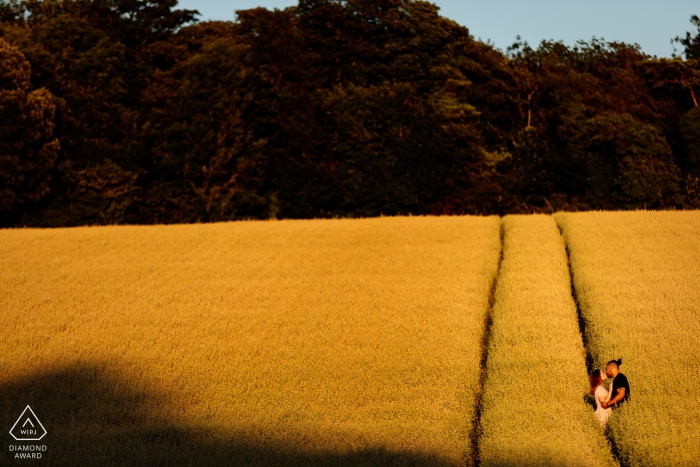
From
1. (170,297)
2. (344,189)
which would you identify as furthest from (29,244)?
(344,189)

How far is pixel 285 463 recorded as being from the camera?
9.84 metres

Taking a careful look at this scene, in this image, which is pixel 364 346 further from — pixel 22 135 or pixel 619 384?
pixel 22 135

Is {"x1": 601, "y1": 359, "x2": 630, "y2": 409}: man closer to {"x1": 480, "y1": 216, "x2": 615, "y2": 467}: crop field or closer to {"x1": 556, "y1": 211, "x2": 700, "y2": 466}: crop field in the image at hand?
{"x1": 556, "y1": 211, "x2": 700, "y2": 466}: crop field

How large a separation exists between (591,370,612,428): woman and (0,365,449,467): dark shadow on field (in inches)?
91.4

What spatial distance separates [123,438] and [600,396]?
6.08 m

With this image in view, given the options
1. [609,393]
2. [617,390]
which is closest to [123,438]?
[609,393]

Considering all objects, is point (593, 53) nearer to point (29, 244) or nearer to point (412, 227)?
point (412, 227)

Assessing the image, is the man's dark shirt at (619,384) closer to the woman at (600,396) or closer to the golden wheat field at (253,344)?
the woman at (600,396)

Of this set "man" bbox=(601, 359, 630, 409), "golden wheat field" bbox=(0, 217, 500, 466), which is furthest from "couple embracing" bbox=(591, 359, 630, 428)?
"golden wheat field" bbox=(0, 217, 500, 466)

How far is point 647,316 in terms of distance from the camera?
14617 millimetres

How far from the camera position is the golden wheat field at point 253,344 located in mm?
10648

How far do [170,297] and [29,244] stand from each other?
8.50m

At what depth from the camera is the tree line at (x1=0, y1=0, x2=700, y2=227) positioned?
39.1 m

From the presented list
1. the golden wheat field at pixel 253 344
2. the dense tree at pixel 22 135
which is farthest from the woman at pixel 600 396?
the dense tree at pixel 22 135
